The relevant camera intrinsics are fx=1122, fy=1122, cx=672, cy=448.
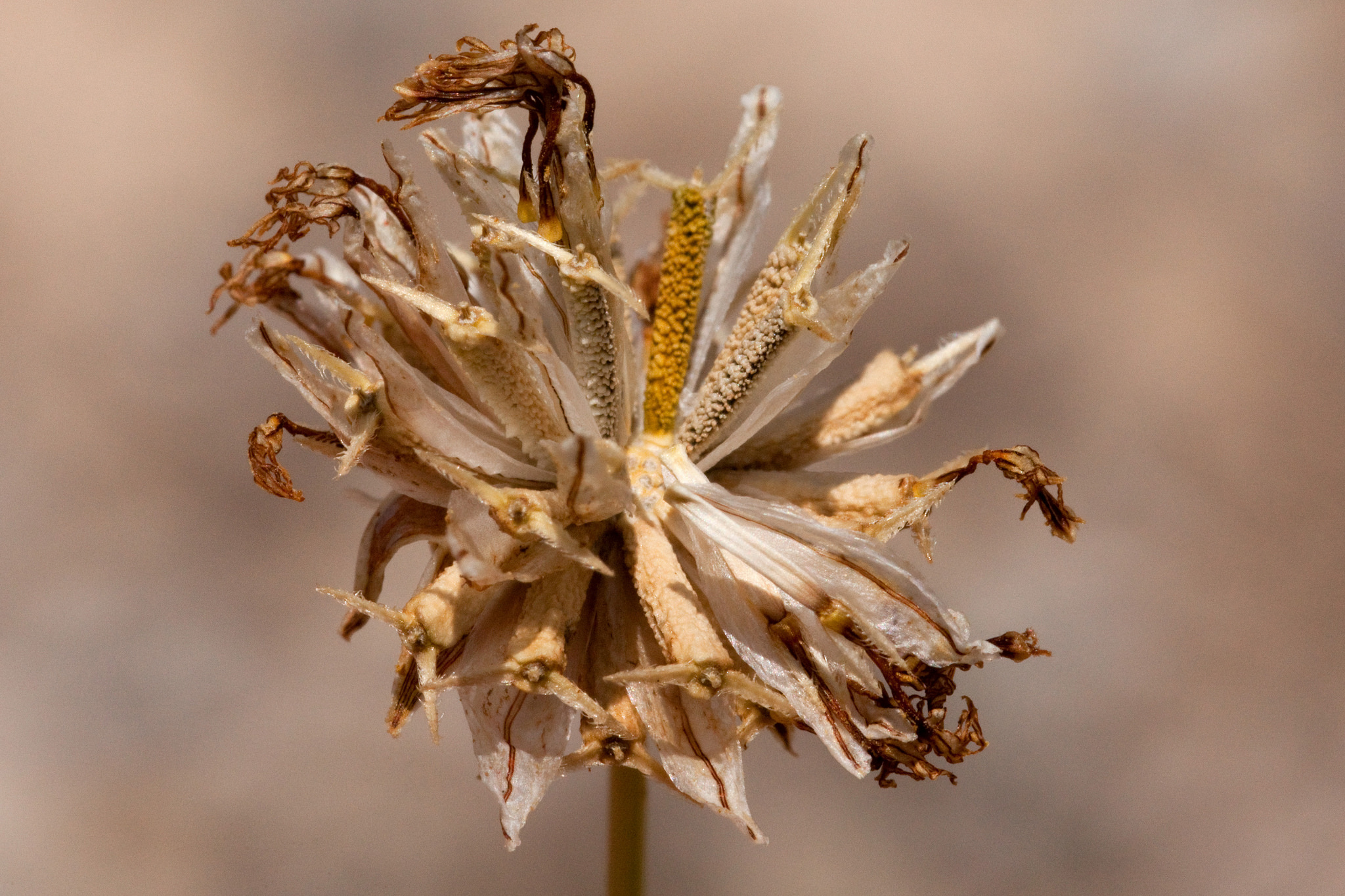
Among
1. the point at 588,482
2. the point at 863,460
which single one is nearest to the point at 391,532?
the point at 588,482

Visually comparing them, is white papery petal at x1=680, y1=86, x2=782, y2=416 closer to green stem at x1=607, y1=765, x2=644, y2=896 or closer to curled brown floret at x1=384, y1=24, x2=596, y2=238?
curled brown floret at x1=384, y1=24, x2=596, y2=238

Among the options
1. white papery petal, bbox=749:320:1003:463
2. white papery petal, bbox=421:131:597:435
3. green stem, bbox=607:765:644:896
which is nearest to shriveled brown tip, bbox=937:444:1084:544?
white papery petal, bbox=749:320:1003:463

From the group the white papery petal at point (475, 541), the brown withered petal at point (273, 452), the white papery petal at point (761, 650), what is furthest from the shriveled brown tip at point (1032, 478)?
the brown withered petal at point (273, 452)

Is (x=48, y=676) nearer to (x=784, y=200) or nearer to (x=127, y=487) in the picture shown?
(x=127, y=487)

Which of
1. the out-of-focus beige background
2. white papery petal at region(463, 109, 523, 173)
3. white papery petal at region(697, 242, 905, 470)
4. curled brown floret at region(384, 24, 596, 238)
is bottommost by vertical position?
the out-of-focus beige background

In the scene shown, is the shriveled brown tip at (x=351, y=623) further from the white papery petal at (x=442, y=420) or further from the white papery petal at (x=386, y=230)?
the white papery petal at (x=386, y=230)

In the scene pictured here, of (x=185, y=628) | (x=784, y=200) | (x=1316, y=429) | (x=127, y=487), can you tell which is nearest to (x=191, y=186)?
(x=127, y=487)
